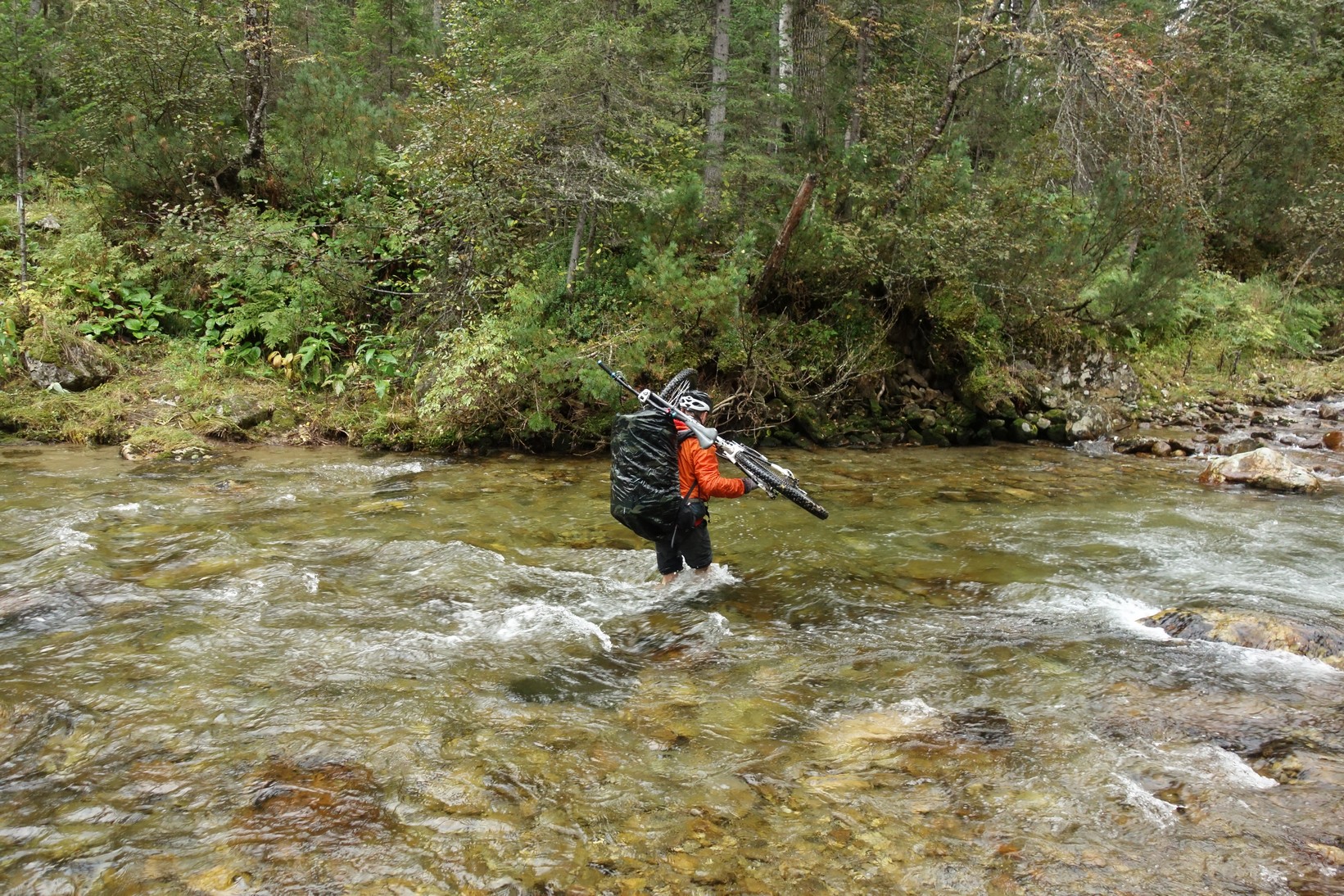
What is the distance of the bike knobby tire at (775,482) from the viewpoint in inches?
281

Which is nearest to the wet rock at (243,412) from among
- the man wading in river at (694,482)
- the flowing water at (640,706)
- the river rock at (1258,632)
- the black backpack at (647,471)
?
the flowing water at (640,706)

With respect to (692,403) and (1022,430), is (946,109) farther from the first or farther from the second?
(692,403)

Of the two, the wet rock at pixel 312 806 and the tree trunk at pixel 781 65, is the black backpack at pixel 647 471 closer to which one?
the wet rock at pixel 312 806

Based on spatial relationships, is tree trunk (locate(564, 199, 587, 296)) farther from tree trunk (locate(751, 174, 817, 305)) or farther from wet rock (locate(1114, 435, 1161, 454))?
wet rock (locate(1114, 435, 1161, 454))

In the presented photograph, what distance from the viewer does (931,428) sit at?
1405 cm

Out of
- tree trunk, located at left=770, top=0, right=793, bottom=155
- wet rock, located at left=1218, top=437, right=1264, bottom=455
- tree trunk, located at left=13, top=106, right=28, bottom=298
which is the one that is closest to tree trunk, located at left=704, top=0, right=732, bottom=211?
tree trunk, located at left=770, top=0, right=793, bottom=155

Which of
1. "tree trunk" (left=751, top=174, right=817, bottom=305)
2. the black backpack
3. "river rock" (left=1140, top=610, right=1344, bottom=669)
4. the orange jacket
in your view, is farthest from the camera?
"tree trunk" (left=751, top=174, right=817, bottom=305)

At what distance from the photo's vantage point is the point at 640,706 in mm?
5234

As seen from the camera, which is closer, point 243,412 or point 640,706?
point 640,706

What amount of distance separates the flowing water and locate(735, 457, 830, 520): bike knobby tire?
0.79 meters

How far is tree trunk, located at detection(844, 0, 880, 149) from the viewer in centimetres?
1376

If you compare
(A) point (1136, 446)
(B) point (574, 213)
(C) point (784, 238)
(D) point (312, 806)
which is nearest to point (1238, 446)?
(A) point (1136, 446)

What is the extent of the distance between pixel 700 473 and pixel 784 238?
6.77 metres

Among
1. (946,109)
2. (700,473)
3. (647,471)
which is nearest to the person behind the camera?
(647,471)
